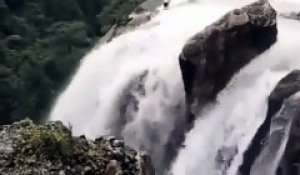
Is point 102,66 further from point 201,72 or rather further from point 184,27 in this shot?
point 201,72

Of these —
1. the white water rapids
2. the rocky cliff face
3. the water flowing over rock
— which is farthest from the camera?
the white water rapids

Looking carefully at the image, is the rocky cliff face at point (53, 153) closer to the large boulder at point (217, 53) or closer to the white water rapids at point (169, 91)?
the white water rapids at point (169, 91)

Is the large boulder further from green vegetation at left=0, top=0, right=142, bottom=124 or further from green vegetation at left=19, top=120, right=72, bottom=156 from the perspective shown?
green vegetation at left=19, top=120, right=72, bottom=156

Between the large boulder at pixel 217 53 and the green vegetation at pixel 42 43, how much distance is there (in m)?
6.81

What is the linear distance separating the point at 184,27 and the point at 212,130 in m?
4.41

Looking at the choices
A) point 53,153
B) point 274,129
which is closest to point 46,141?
point 53,153

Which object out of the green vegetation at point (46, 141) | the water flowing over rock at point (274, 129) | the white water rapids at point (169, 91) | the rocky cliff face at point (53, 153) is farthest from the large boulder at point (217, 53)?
the green vegetation at point (46, 141)

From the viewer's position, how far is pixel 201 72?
54.0ft

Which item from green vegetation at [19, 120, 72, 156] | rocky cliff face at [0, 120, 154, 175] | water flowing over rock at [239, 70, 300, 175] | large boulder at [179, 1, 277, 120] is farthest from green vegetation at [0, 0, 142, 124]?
green vegetation at [19, 120, 72, 156]

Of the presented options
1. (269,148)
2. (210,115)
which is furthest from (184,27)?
(269,148)

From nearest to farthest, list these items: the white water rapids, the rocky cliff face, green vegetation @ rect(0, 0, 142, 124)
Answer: the rocky cliff face
the white water rapids
green vegetation @ rect(0, 0, 142, 124)

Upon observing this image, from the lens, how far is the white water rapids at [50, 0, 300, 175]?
15984mm

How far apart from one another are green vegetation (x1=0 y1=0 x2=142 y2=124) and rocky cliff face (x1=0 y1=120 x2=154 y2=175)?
16295 mm

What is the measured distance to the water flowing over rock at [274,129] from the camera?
14.5m
